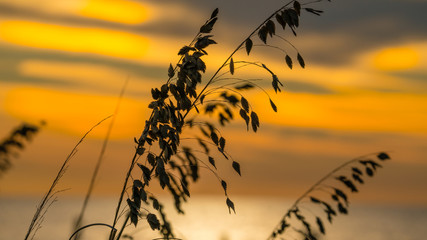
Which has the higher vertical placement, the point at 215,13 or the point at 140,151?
the point at 215,13

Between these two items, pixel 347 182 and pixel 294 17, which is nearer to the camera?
pixel 294 17

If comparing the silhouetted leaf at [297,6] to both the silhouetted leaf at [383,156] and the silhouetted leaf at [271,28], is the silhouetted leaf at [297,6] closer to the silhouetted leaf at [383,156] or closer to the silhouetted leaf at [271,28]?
the silhouetted leaf at [271,28]

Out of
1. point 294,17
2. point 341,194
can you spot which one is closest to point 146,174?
point 294,17

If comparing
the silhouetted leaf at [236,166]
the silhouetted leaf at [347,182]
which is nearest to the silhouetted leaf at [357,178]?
the silhouetted leaf at [347,182]

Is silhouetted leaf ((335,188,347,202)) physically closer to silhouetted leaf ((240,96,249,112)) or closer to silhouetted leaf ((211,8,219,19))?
silhouetted leaf ((240,96,249,112))

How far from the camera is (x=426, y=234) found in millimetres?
108875

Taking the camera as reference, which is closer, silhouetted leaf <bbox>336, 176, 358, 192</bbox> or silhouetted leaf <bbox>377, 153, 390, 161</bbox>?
silhouetted leaf <bbox>336, 176, 358, 192</bbox>

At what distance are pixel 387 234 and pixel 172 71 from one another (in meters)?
96.5

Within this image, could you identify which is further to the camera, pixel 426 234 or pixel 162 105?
pixel 426 234

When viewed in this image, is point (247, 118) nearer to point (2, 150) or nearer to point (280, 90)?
point (280, 90)

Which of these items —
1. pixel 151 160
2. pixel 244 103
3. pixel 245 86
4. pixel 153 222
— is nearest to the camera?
pixel 153 222


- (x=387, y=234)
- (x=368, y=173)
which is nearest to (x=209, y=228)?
(x=387, y=234)

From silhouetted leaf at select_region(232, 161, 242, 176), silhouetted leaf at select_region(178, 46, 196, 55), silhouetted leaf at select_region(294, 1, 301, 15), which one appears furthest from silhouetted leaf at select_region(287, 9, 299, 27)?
silhouetted leaf at select_region(232, 161, 242, 176)

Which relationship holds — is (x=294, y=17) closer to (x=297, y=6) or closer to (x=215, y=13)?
(x=297, y=6)
